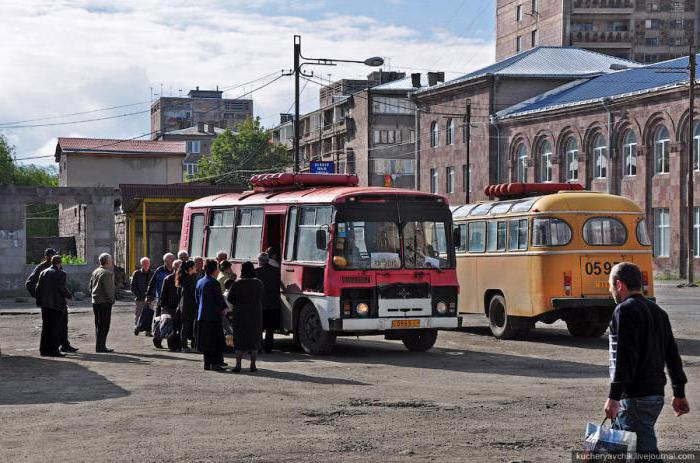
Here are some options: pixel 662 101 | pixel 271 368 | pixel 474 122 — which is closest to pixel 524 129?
pixel 474 122

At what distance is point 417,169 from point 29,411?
72.9m

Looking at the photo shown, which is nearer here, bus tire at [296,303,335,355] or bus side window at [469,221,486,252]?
bus tire at [296,303,335,355]

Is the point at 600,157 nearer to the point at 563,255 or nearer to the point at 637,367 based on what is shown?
the point at 563,255

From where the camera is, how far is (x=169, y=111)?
18325cm

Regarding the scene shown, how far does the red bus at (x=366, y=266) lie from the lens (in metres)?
20.3

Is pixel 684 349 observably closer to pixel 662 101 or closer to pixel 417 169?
pixel 662 101

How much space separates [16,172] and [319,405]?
4449 inches

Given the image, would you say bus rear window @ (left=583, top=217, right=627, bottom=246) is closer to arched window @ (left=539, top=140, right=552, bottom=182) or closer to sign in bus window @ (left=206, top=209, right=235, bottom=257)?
sign in bus window @ (left=206, top=209, right=235, bottom=257)

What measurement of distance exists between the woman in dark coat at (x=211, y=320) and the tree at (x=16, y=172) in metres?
91.6

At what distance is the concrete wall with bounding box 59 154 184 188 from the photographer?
237 feet

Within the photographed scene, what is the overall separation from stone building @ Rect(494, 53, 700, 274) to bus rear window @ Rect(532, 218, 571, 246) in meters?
34.2

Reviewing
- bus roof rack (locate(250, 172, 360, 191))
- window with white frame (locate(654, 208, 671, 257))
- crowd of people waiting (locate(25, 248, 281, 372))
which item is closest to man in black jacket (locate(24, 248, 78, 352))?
crowd of people waiting (locate(25, 248, 281, 372))

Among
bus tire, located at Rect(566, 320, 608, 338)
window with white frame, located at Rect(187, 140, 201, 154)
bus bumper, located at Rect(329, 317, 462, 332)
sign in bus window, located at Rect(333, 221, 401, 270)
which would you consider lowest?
bus tire, located at Rect(566, 320, 608, 338)

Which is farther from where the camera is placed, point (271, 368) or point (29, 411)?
point (271, 368)
